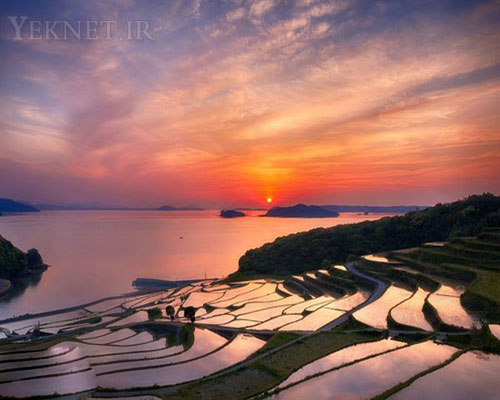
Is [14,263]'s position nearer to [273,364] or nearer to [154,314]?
[154,314]

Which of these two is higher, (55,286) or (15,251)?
(15,251)

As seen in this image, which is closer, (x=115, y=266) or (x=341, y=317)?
(x=341, y=317)

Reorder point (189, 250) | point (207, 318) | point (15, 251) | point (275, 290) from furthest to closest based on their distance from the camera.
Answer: point (189, 250)
point (15, 251)
point (275, 290)
point (207, 318)

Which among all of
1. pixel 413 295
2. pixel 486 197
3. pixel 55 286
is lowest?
pixel 55 286

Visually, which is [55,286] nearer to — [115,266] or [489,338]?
[115,266]

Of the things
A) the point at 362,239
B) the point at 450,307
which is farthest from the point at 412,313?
the point at 362,239

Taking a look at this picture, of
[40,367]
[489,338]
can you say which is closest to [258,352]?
[489,338]
